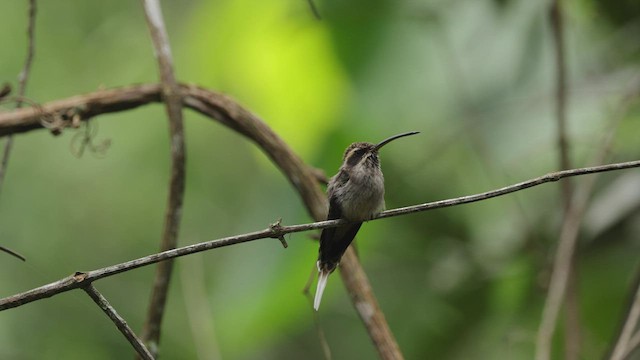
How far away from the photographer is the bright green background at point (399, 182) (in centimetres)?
451

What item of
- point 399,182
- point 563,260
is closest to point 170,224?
point 563,260

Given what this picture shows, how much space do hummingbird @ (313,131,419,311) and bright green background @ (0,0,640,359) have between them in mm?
1409

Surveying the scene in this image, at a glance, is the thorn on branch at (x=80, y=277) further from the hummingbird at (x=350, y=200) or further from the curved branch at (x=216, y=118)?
the curved branch at (x=216, y=118)

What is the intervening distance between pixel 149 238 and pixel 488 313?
2.50 meters

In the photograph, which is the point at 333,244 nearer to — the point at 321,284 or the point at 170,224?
the point at 321,284

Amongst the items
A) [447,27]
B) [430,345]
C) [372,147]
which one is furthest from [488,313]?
[372,147]

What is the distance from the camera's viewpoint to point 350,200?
260 centimetres

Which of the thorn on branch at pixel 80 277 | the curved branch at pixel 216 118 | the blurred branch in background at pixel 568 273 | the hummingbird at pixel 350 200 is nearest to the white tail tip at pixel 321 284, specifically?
the hummingbird at pixel 350 200

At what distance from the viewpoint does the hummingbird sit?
2566 mm

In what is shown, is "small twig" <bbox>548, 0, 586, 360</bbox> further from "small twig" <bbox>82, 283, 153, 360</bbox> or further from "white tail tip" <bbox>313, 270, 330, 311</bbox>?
"small twig" <bbox>82, 283, 153, 360</bbox>

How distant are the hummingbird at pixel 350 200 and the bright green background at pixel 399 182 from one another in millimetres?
1409

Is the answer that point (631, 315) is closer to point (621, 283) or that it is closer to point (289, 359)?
point (621, 283)

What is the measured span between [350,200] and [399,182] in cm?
206

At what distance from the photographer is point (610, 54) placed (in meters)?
5.05
